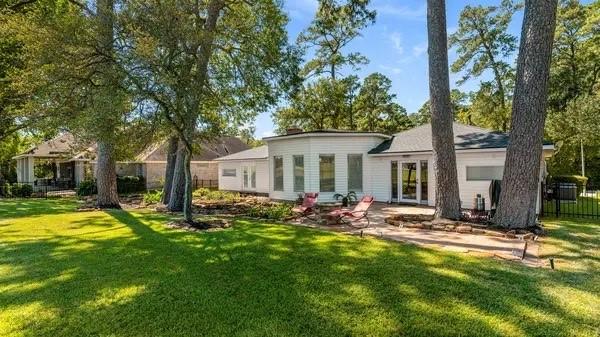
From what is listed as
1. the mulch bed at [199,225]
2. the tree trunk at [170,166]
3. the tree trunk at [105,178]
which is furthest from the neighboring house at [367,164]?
the tree trunk at [105,178]

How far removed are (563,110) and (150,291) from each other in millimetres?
34484

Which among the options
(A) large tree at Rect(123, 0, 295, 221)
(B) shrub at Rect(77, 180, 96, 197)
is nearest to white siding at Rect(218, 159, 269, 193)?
(A) large tree at Rect(123, 0, 295, 221)

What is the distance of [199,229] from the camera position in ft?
33.0

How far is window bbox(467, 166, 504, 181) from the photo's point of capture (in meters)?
13.8

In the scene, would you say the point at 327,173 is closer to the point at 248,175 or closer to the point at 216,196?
the point at 216,196

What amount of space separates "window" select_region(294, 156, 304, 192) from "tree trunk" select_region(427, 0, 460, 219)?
349 inches

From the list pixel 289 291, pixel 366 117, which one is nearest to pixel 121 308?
pixel 289 291

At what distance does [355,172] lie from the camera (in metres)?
18.4

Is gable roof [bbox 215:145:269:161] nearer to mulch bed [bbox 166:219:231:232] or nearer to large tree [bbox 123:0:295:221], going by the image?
large tree [bbox 123:0:295:221]

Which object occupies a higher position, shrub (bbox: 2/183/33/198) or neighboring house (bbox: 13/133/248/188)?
neighboring house (bbox: 13/133/248/188)

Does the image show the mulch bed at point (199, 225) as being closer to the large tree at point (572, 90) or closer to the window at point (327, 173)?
the window at point (327, 173)

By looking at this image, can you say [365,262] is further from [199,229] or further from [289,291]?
[199,229]

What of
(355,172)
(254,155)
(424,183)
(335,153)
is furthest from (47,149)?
(424,183)

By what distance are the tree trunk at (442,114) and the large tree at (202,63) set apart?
652 centimetres
